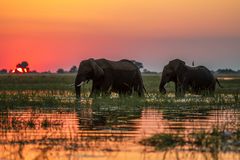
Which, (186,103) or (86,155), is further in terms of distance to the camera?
(186,103)

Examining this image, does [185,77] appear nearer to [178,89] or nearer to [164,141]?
[178,89]

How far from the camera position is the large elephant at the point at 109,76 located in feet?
99.9

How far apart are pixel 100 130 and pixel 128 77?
17.5 m

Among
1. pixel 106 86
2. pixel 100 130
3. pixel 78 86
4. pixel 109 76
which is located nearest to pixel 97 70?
pixel 106 86

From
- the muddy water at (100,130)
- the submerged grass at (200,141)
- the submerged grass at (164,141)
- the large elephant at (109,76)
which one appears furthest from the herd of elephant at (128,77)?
the submerged grass at (164,141)

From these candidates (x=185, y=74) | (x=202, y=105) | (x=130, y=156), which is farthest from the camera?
(x=185, y=74)

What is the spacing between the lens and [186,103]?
2433 cm

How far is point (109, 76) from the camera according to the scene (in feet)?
102

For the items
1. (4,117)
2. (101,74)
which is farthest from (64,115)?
(101,74)

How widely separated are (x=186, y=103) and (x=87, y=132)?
10.0m

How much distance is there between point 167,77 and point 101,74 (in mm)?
5508

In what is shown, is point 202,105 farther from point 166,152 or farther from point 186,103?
point 166,152

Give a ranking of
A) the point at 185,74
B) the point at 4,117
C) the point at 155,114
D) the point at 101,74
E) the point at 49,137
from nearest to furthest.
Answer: the point at 49,137 < the point at 4,117 < the point at 155,114 < the point at 101,74 < the point at 185,74

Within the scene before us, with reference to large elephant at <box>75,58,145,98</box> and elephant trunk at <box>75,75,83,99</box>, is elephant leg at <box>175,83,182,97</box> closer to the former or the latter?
large elephant at <box>75,58,145,98</box>
